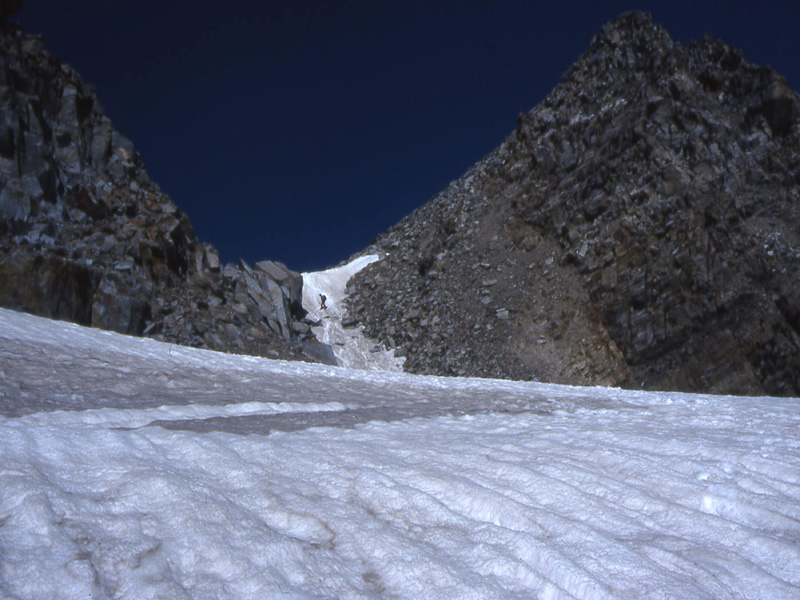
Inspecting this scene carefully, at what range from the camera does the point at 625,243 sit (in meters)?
32.4

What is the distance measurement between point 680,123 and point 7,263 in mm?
32841

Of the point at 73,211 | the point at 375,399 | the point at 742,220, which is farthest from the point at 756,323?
the point at 73,211

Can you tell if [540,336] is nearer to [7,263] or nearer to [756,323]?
[756,323]

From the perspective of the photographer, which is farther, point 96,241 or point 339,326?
point 339,326

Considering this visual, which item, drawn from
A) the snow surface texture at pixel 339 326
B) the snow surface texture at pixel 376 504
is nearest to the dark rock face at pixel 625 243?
the snow surface texture at pixel 339 326

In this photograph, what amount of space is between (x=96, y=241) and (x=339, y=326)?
46.7 feet

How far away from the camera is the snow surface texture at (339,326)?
31.5 meters

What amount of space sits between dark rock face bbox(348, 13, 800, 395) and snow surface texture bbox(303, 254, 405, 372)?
2.95 ft

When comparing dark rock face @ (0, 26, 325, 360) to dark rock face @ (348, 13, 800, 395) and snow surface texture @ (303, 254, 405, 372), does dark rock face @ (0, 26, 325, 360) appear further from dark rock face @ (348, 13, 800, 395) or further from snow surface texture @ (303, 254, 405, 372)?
dark rock face @ (348, 13, 800, 395)

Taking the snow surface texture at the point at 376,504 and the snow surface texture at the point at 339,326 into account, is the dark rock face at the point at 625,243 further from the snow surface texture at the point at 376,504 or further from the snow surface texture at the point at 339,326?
the snow surface texture at the point at 376,504

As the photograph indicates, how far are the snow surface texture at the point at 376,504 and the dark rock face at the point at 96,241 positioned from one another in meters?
13.8

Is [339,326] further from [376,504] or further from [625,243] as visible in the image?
[376,504]

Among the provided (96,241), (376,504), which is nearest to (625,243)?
(96,241)

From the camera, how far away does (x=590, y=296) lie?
32.0 m
